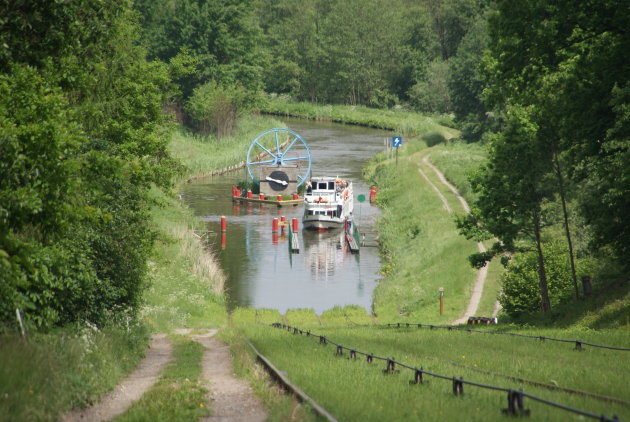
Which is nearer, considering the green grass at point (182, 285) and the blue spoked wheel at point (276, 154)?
the green grass at point (182, 285)

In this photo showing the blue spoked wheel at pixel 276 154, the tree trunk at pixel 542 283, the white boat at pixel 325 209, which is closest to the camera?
the tree trunk at pixel 542 283

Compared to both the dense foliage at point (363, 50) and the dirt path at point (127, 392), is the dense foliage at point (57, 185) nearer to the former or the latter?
the dirt path at point (127, 392)

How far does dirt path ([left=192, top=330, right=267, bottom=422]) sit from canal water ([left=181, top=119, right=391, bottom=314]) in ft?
77.7

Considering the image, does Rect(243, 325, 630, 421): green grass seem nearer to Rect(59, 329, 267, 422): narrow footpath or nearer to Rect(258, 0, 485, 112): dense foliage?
Rect(59, 329, 267, 422): narrow footpath

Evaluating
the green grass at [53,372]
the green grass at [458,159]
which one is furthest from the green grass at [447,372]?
the green grass at [458,159]

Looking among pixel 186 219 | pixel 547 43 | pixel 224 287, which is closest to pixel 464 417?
pixel 547 43

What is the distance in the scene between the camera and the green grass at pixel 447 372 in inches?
440

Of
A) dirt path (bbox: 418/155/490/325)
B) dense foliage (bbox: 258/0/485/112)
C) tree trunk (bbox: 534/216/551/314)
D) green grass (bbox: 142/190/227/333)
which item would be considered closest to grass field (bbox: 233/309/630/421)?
tree trunk (bbox: 534/216/551/314)

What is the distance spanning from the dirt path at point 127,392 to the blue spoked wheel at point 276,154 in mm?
57043

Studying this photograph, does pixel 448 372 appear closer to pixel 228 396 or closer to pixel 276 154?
pixel 228 396

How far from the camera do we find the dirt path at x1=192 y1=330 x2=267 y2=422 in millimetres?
12387

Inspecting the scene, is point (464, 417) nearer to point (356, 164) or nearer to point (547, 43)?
point (547, 43)

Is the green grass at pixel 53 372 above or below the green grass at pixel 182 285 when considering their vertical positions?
below

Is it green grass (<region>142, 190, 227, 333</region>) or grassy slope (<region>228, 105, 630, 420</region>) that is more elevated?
green grass (<region>142, 190, 227, 333</region>)
